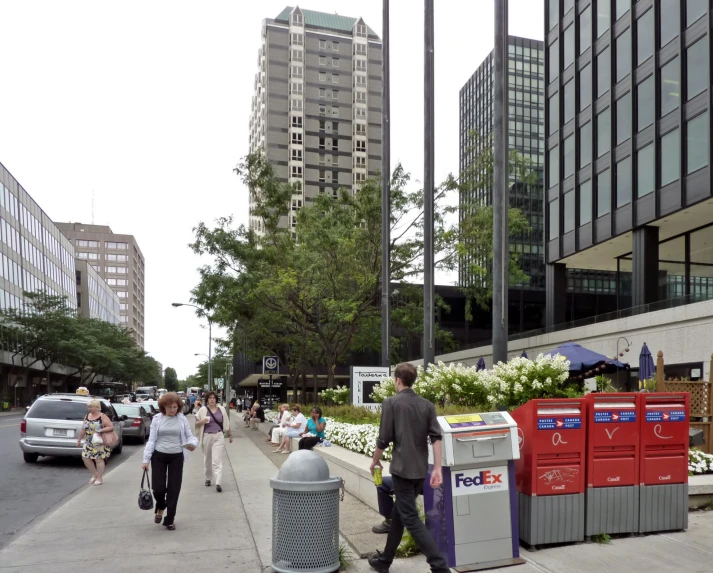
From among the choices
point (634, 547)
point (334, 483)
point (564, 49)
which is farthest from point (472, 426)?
point (564, 49)

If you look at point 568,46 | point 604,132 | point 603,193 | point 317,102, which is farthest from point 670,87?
point 317,102

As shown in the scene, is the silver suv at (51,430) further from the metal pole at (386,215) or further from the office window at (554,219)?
the office window at (554,219)

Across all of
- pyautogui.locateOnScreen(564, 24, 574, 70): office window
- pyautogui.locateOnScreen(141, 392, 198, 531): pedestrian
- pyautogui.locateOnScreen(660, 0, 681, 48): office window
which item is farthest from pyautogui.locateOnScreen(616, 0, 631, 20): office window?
pyautogui.locateOnScreen(141, 392, 198, 531): pedestrian

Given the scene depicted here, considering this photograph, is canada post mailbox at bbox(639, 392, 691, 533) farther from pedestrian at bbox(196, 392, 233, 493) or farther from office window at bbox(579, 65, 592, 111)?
office window at bbox(579, 65, 592, 111)

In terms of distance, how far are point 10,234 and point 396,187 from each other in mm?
59241

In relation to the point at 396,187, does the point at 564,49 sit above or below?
above

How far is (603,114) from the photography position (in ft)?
112

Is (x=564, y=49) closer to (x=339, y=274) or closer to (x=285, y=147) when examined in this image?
(x=339, y=274)

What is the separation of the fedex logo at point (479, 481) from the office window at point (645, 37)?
2914 centimetres

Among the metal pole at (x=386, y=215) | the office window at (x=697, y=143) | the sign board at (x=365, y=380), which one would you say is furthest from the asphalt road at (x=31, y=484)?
the office window at (x=697, y=143)

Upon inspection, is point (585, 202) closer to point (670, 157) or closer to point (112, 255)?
point (670, 157)

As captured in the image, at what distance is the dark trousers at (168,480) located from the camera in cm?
808

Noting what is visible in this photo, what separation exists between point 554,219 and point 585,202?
136 inches

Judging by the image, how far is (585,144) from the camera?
1403 inches
